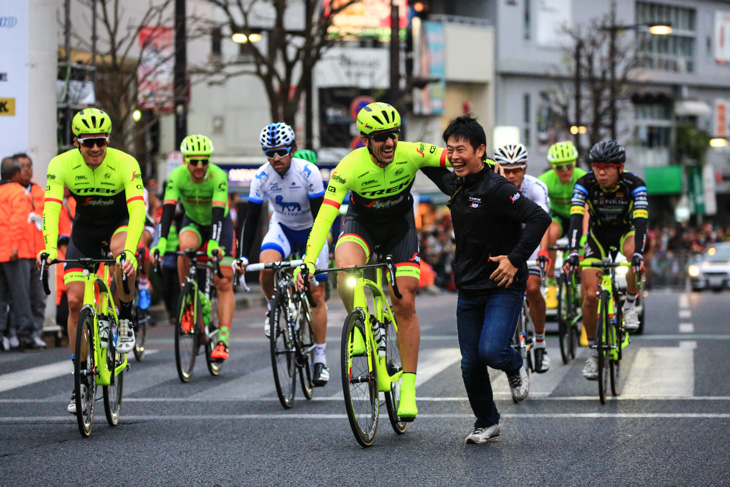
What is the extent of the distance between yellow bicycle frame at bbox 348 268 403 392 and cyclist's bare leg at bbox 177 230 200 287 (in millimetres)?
4092

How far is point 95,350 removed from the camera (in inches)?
340

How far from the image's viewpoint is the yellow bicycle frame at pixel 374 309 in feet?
26.1

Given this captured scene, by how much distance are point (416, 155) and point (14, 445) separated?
3.25m

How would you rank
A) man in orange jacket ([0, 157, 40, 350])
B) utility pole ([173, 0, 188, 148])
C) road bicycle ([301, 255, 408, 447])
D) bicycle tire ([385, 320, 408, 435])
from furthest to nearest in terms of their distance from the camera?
utility pole ([173, 0, 188, 148]) < man in orange jacket ([0, 157, 40, 350]) < bicycle tire ([385, 320, 408, 435]) < road bicycle ([301, 255, 408, 447])

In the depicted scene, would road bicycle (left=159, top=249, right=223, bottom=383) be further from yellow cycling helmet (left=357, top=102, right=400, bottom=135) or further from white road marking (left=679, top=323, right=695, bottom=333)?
white road marking (left=679, top=323, right=695, bottom=333)

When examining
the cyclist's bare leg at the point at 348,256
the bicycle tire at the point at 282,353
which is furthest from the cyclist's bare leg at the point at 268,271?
the cyclist's bare leg at the point at 348,256

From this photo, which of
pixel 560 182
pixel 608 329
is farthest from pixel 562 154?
pixel 608 329

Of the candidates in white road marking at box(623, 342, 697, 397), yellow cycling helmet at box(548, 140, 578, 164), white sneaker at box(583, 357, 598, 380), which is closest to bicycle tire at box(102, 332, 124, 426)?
white sneaker at box(583, 357, 598, 380)

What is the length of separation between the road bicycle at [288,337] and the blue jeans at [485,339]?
7.17 ft

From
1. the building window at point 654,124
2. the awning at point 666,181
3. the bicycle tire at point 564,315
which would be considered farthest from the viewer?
the building window at point 654,124

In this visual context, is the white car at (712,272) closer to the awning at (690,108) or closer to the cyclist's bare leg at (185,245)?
the cyclist's bare leg at (185,245)

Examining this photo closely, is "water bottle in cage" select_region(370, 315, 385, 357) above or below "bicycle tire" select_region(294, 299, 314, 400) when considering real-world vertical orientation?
above

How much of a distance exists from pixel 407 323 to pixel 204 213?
430 centimetres

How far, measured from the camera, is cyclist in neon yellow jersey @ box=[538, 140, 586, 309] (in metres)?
13.1
